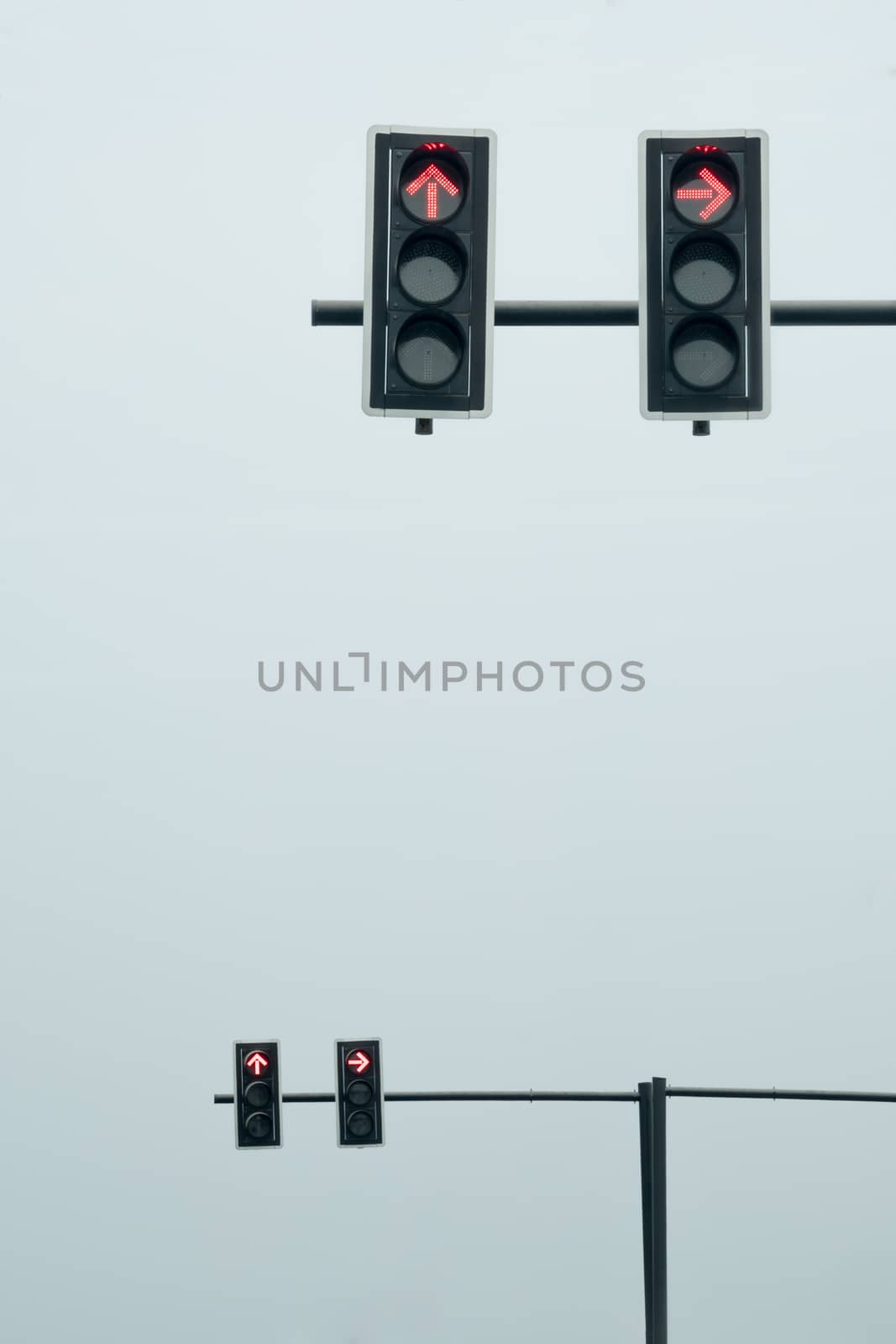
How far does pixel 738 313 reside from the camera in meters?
4.09

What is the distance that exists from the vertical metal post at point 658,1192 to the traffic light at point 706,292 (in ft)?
22.5

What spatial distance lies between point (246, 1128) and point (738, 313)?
736cm

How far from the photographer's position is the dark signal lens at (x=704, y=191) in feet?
13.4

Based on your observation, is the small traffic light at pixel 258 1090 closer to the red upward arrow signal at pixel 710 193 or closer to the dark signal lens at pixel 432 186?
the dark signal lens at pixel 432 186

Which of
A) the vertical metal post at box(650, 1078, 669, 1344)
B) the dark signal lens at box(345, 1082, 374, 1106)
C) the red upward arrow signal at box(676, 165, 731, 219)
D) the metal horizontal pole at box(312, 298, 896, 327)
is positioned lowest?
the vertical metal post at box(650, 1078, 669, 1344)

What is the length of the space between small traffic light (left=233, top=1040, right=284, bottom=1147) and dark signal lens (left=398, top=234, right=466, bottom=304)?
270 inches

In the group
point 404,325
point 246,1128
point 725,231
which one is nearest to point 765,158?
point 725,231

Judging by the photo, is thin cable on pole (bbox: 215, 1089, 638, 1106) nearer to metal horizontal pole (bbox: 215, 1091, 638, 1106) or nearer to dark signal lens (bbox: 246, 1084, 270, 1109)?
metal horizontal pole (bbox: 215, 1091, 638, 1106)

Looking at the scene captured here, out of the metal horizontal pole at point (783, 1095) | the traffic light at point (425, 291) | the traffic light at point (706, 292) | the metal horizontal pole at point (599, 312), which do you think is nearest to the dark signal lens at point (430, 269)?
the traffic light at point (425, 291)

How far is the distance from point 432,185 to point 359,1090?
23.5ft

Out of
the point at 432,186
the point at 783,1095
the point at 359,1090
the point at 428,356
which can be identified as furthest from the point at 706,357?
the point at 359,1090

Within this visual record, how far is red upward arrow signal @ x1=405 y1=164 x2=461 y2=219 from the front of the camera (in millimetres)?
4117

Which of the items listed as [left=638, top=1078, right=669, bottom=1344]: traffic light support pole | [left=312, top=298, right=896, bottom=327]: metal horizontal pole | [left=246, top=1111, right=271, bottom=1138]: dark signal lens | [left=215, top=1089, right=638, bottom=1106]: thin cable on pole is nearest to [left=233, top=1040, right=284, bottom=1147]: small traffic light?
[left=246, top=1111, right=271, bottom=1138]: dark signal lens

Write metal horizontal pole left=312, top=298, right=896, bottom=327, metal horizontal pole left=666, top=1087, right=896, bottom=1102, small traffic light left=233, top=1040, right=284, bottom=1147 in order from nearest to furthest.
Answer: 1. metal horizontal pole left=312, top=298, right=896, bottom=327
2. metal horizontal pole left=666, top=1087, right=896, bottom=1102
3. small traffic light left=233, top=1040, right=284, bottom=1147
